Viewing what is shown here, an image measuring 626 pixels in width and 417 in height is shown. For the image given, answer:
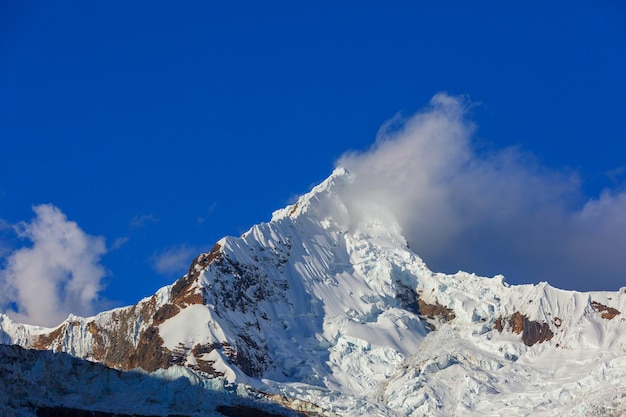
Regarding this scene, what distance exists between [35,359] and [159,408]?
18121mm

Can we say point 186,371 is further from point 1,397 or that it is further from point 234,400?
point 1,397

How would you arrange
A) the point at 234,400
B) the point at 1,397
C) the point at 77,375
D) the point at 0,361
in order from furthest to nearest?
1. the point at 234,400
2. the point at 77,375
3. the point at 0,361
4. the point at 1,397

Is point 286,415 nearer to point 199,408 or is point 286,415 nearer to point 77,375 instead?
point 199,408

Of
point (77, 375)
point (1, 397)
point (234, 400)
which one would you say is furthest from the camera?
point (234, 400)

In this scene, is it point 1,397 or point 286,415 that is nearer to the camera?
point 1,397

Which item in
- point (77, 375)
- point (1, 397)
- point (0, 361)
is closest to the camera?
point (1, 397)

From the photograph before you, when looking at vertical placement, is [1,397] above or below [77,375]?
below

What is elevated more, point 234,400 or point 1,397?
point 234,400

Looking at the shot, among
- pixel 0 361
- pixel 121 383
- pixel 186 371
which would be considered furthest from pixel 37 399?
pixel 186 371

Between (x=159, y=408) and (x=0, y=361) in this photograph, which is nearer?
(x=0, y=361)

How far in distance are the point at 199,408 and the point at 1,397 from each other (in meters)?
34.6

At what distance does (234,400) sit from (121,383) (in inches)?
793

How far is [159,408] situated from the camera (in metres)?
161

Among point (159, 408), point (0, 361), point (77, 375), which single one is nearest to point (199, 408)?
point (159, 408)
